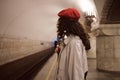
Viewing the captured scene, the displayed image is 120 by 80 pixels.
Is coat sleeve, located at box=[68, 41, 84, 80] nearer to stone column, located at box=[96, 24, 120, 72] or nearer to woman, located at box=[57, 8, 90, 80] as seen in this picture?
woman, located at box=[57, 8, 90, 80]

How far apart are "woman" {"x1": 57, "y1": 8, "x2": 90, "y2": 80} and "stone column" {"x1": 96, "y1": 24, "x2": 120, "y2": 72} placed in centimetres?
881

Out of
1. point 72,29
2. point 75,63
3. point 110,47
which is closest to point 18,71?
point 110,47

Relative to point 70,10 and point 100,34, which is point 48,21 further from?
point 70,10

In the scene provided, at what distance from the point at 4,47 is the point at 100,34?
469 cm

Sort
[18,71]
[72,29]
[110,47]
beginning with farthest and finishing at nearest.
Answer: [110,47] < [18,71] < [72,29]

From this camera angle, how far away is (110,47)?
37.4 ft

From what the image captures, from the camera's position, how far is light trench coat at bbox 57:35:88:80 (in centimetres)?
247

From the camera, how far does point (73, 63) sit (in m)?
2.49

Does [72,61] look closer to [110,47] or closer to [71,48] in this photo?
[71,48]

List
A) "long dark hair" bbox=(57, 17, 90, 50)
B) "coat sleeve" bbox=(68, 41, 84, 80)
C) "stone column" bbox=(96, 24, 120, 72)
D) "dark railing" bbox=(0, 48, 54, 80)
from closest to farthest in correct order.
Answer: "coat sleeve" bbox=(68, 41, 84, 80) < "long dark hair" bbox=(57, 17, 90, 50) < "dark railing" bbox=(0, 48, 54, 80) < "stone column" bbox=(96, 24, 120, 72)

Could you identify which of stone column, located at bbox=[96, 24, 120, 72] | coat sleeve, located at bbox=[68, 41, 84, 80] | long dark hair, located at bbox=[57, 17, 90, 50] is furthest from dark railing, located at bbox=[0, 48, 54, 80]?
coat sleeve, located at bbox=[68, 41, 84, 80]

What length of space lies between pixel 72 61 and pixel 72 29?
0.37 metres

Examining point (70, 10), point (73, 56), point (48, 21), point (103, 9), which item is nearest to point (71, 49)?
point (73, 56)

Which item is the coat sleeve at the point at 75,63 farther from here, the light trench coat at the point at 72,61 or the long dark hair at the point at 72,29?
the long dark hair at the point at 72,29
